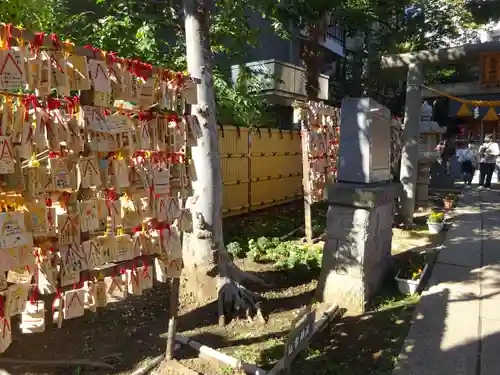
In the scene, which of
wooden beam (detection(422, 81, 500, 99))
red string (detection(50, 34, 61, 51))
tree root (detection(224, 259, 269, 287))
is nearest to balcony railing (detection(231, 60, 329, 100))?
wooden beam (detection(422, 81, 500, 99))

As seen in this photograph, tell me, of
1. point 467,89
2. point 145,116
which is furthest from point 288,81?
point 145,116

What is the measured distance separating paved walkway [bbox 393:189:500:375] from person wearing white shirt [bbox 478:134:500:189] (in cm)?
763

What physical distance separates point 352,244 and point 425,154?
7.36 m

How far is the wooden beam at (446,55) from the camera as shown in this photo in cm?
804

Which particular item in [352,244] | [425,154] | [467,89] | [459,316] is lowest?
[459,316]

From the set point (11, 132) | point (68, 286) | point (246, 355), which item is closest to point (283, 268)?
point (246, 355)

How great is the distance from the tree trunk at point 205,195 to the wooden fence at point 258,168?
3.58 metres

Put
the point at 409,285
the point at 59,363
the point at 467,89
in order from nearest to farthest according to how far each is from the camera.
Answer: the point at 59,363 < the point at 409,285 < the point at 467,89

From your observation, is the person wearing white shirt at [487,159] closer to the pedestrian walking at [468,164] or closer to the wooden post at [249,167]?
the pedestrian walking at [468,164]

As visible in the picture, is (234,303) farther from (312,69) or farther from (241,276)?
(312,69)

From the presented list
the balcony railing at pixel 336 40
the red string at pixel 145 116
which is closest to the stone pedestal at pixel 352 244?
the red string at pixel 145 116

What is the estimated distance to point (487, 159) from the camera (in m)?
14.2

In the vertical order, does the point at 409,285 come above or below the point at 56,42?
below

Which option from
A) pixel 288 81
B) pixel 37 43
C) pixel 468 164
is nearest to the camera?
pixel 37 43
